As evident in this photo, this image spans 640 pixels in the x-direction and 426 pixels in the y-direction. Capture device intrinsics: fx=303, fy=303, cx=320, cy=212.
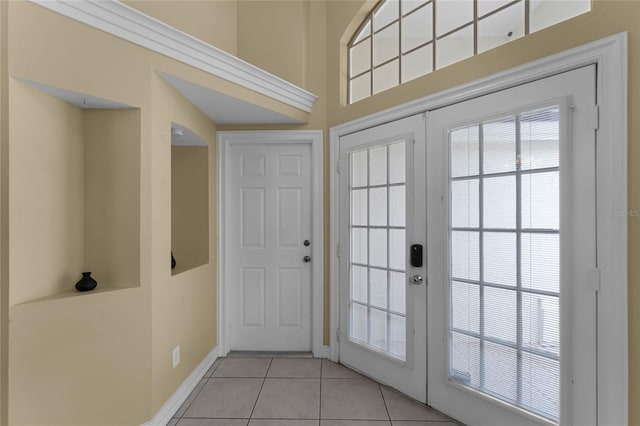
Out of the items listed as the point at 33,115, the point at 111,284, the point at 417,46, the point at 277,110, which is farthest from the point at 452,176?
the point at 33,115

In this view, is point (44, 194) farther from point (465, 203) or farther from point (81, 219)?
point (465, 203)

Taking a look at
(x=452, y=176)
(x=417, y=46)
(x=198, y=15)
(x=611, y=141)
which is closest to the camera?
(x=611, y=141)

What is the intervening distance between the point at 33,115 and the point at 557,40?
2478mm

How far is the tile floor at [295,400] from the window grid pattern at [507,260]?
1.56 ft

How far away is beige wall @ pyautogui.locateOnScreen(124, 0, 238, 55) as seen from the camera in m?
1.96

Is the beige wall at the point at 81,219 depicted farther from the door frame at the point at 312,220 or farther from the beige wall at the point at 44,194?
the door frame at the point at 312,220

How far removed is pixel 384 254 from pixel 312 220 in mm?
777

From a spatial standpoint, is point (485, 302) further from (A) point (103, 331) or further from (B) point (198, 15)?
(B) point (198, 15)

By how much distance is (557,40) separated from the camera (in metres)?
1.43

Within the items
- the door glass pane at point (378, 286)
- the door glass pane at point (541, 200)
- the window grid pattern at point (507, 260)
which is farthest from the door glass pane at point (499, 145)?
the door glass pane at point (378, 286)

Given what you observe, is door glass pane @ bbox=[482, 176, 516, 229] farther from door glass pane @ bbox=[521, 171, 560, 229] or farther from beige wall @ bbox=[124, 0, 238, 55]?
beige wall @ bbox=[124, 0, 238, 55]

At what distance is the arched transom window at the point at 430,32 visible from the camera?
1.58 meters

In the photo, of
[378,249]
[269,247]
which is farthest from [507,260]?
[269,247]

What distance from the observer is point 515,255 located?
1.58 metres
